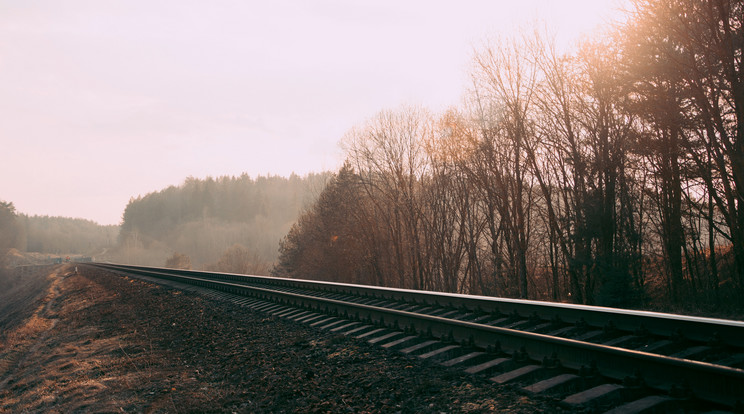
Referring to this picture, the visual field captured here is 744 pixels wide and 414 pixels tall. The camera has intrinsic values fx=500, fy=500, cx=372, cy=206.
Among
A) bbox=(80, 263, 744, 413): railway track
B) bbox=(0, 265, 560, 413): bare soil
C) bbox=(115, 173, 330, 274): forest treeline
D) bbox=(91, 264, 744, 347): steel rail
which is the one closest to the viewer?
bbox=(80, 263, 744, 413): railway track

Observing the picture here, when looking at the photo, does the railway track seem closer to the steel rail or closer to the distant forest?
the steel rail

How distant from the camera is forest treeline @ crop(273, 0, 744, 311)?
11984mm

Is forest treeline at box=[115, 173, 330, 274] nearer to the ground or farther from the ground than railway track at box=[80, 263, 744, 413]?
farther from the ground

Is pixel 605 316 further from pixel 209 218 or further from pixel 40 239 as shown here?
pixel 40 239

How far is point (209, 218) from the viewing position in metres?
124

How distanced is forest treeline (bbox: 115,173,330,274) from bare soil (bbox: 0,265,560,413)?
88855 mm

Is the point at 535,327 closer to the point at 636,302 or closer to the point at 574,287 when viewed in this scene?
the point at 636,302

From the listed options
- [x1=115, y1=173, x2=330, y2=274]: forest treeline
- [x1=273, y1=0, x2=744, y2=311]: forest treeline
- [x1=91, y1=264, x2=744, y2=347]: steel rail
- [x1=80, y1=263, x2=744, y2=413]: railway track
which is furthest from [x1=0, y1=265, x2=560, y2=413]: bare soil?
[x1=115, y1=173, x2=330, y2=274]: forest treeline

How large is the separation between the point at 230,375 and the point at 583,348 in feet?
14.7

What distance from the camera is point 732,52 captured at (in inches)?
438

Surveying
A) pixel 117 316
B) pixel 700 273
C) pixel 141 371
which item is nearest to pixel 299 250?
pixel 117 316

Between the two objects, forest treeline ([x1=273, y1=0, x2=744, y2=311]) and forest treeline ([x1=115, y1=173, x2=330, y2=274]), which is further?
forest treeline ([x1=115, y1=173, x2=330, y2=274])

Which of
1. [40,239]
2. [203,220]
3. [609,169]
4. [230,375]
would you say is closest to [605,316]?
[230,375]

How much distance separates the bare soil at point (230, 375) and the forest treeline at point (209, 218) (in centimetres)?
8886
